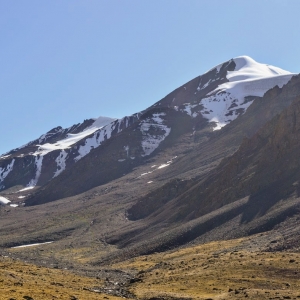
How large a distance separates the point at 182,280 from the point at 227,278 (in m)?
4.46

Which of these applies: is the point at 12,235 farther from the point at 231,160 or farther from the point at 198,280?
the point at 198,280

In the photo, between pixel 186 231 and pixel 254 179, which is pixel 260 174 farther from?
pixel 186 231

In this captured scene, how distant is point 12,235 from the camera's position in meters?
137

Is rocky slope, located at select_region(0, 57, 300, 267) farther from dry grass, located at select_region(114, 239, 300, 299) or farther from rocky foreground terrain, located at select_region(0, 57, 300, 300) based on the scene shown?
dry grass, located at select_region(114, 239, 300, 299)

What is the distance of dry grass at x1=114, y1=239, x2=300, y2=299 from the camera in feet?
117

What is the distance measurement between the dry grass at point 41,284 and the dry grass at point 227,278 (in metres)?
4.71

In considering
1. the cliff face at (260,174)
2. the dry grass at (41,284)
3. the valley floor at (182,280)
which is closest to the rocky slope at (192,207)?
the cliff face at (260,174)

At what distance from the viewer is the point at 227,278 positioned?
4106 centimetres

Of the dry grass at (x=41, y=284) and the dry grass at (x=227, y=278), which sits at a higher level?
the dry grass at (x=41, y=284)

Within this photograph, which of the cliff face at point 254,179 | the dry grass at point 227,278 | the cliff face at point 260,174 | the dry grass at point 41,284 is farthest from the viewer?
the cliff face at point 254,179

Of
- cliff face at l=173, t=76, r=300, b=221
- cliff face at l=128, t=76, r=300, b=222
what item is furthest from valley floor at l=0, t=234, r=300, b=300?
cliff face at l=128, t=76, r=300, b=222

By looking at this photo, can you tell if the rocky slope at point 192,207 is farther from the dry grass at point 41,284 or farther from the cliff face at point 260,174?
the dry grass at point 41,284

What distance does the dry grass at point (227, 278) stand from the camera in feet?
117

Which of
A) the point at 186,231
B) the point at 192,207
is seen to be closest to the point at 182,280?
the point at 186,231
